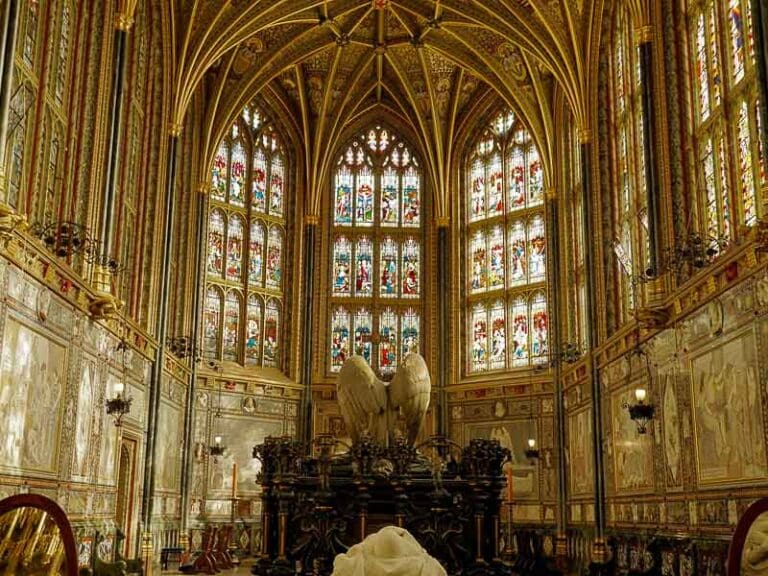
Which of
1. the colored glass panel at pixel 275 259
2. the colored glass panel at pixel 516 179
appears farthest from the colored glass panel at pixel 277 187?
the colored glass panel at pixel 516 179

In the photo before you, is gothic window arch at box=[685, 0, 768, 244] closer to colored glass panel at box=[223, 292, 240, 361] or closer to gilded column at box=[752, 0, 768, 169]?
gilded column at box=[752, 0, 768, 169]

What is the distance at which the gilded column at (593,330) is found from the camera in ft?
78.1

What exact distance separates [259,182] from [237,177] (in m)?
0.98

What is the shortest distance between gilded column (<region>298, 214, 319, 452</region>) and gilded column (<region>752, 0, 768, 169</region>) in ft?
69.2

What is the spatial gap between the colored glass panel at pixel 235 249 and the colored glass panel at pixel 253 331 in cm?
104

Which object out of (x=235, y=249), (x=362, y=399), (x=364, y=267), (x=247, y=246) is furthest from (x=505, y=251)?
(x=362, y=399)

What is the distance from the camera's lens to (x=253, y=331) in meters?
33.0

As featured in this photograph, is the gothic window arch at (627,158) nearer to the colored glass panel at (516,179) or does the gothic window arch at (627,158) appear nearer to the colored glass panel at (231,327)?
the colored glass panel at (516,179)

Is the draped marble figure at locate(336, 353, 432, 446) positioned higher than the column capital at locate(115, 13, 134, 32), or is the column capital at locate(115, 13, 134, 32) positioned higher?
the column capital at locate(115, 13, 134, 32)

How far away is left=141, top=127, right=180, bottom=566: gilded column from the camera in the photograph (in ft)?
79.4

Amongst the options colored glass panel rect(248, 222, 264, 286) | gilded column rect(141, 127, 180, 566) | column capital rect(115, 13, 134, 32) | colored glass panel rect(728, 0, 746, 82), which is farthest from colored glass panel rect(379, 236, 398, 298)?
colored glass panel rect(728, 0, 746, 82)

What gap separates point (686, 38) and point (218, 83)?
54.3 ft

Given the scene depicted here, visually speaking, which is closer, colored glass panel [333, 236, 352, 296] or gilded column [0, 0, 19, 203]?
gilded column [0, 0, 19, 203]

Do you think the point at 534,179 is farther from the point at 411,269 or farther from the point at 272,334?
the point at 272,334
